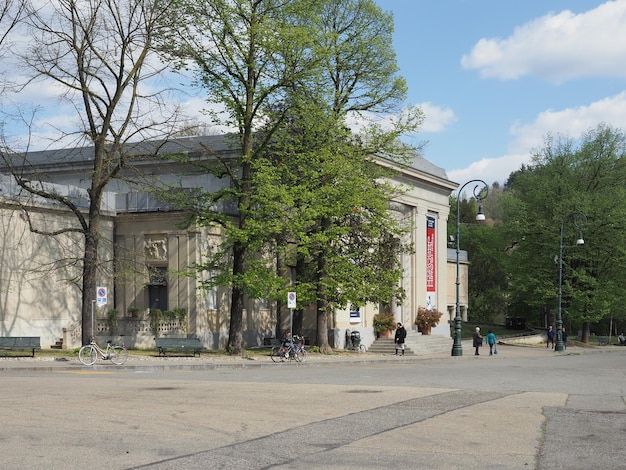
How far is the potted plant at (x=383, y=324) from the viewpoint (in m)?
52.7

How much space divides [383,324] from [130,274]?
1913cm

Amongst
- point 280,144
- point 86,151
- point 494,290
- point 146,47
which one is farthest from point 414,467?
point 494,290

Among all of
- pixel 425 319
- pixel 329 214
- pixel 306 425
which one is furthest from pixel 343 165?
pixel 306 425

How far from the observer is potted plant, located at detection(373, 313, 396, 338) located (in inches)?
2074

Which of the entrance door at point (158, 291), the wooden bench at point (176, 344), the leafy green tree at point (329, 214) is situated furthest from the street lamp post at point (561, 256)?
the wooden bench at point (176, 344)

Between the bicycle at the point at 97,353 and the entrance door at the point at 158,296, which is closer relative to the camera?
the bicycle at the point at 97,353

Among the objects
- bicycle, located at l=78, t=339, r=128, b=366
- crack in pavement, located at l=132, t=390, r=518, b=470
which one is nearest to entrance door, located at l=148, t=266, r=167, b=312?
bicycle, located at l=78, t=339, r=128, b=366

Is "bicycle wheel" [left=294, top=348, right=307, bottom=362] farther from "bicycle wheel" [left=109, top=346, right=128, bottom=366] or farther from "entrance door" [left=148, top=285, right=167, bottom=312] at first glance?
"entrance door" [left=148, top=285, right=167, bottom=312]

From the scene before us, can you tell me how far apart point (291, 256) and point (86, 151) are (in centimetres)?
1986

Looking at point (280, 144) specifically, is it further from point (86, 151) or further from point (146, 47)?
point (86, 151)

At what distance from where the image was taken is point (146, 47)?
35375 mm

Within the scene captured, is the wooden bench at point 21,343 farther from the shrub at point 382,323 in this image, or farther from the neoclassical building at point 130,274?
the shrub at point 382,323

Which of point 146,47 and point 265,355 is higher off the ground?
point 146,47

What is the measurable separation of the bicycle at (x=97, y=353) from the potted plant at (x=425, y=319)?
2964 centimetres
